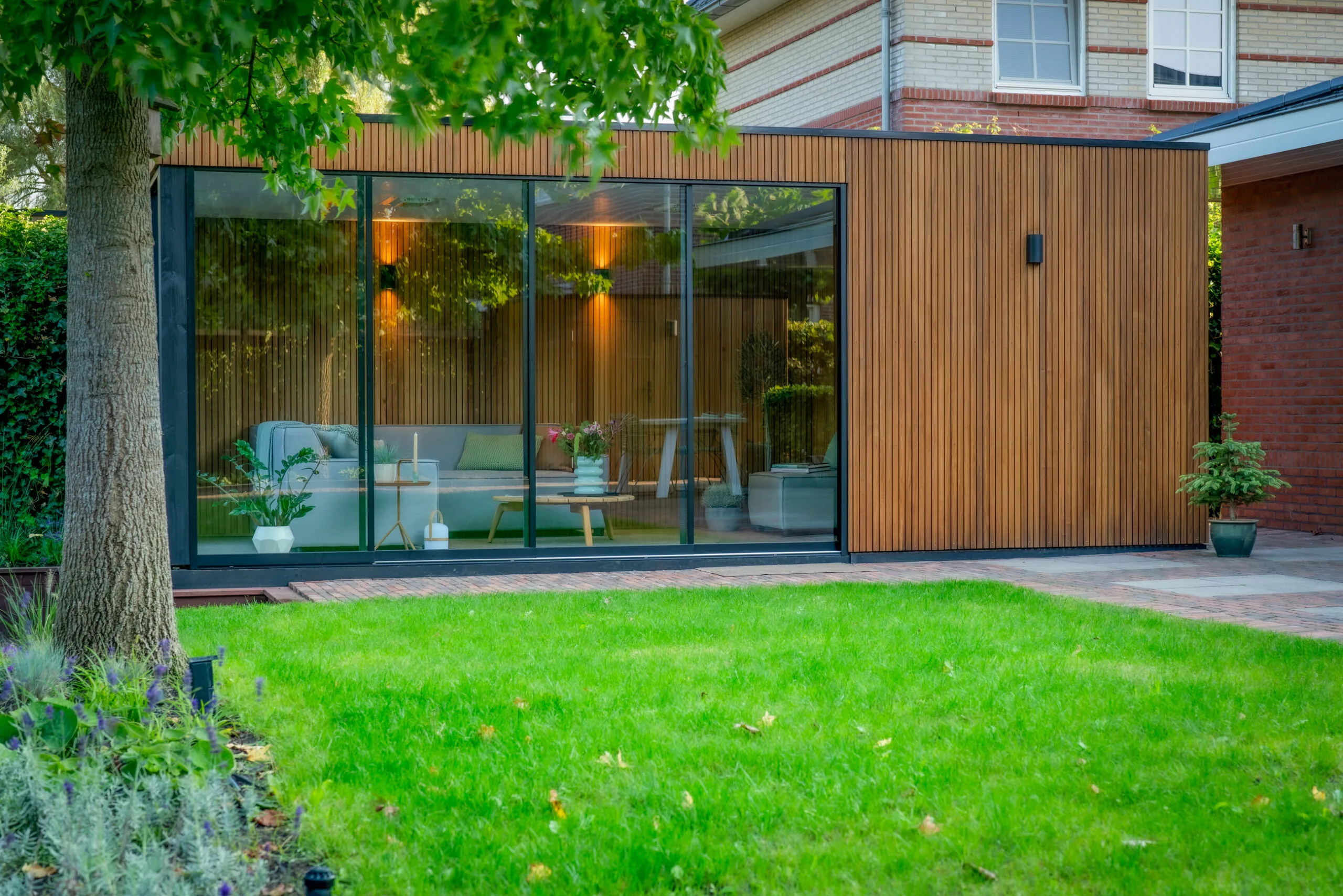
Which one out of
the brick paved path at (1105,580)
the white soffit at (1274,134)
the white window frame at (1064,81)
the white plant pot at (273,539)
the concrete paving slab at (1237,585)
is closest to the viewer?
the brick paved path at (1105,580)

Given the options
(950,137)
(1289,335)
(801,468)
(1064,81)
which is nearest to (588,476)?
(801,468)

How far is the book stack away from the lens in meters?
9.68

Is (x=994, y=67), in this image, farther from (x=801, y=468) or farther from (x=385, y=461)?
(x=385, y=461)

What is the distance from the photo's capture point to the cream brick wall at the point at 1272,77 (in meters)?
16.5

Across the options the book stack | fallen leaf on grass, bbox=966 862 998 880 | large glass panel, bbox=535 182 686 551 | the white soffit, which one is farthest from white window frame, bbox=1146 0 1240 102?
fallen leaf on grass, bbox=966 862 998 880

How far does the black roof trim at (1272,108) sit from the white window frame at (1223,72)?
5.58 metres

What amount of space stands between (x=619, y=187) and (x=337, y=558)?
3.34 meters

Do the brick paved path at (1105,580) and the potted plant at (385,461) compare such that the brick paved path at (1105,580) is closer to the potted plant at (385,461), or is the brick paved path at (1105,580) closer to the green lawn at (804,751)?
the potted plant at (385,461)

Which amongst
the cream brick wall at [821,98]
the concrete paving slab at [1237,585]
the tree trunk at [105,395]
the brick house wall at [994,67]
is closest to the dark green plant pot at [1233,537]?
the concrete paving slab at [1237,585]

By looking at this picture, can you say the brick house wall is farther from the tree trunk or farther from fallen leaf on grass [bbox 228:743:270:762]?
fallen leaf on grass [bbox 228:743:270:762]

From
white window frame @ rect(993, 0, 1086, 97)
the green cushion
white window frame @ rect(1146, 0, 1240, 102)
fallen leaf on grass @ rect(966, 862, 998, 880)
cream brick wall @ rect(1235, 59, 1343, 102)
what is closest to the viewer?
fallen leaf on grass @ rect(966, 862, 998, 880)

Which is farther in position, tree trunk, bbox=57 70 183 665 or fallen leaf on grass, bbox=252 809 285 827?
tree trunk, bbox=57 70 183 665

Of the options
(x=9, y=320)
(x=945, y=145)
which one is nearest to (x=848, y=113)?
(x=945, y=145)

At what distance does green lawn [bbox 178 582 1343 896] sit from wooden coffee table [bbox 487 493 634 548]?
2.62 metres
